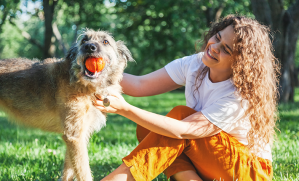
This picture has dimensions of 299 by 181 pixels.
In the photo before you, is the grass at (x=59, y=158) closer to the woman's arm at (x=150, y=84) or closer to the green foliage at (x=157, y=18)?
the woman's arm at (x=150, y=84)

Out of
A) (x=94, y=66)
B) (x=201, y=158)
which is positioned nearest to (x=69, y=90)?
(x=94, y=66)

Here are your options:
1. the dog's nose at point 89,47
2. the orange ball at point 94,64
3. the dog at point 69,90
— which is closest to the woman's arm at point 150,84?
the dog at point 69,90

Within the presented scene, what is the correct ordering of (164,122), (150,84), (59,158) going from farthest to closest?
(59,158) < (150,84) < (164,122)

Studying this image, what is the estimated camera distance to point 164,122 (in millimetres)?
2205

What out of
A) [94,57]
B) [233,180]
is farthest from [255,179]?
[94,57]

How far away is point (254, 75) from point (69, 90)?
1.81 meters

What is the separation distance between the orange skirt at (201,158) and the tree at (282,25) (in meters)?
4.33

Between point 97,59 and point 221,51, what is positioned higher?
point 221,51

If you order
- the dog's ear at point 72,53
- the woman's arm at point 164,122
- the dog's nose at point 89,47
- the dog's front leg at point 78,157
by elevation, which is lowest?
the dog's front leg at point 78,157

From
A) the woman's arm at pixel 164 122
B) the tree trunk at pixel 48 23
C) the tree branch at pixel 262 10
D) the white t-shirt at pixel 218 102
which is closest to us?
the woman's arm at pixel 164 122

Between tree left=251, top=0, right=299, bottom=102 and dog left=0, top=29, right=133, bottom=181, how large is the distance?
15.5 ft

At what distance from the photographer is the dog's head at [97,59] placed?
101 inches

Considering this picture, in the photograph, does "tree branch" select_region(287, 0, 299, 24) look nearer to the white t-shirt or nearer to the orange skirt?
the white t-shirt

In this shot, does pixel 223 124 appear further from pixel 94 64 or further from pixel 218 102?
pixel 94 64
